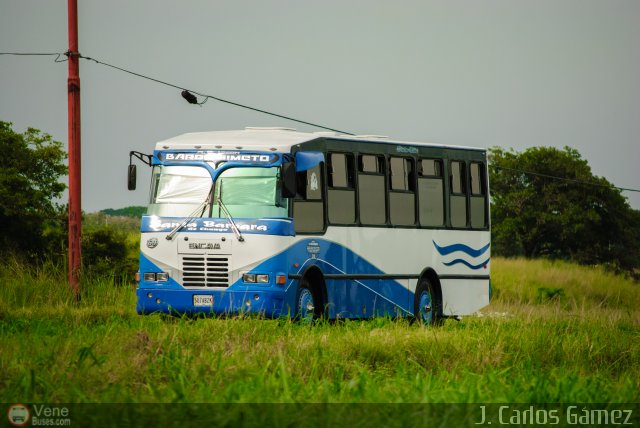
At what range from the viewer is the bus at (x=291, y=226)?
17.7 m

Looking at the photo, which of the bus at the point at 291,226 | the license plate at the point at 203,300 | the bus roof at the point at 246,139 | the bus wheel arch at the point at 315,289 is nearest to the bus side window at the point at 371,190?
the bus at the point at 291,226

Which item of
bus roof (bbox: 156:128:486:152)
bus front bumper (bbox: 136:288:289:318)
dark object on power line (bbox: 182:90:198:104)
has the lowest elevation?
bus front bumper (bbox: 136:288:289:318)

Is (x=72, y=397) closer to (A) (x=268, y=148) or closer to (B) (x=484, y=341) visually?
(B) (x=484, y=341)

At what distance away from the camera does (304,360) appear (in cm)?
1266

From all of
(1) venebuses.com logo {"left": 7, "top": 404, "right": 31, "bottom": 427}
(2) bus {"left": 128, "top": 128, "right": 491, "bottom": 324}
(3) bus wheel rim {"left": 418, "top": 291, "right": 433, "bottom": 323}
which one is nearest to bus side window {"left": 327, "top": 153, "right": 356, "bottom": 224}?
(2) bus {"left": 128, "top": 128, "right": 491, "bottom": 324}

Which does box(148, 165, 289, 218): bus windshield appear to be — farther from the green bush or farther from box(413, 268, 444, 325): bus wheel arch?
the green bush

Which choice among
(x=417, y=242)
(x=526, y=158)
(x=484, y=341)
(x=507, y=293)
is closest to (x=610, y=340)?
(x=484, y=341)

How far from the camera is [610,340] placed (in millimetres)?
16406

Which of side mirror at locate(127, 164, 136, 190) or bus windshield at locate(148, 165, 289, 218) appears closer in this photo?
bus windshield at locate(148, 165, 289, 218)

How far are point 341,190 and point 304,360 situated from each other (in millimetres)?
7448

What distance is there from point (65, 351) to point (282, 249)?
20.3 feet

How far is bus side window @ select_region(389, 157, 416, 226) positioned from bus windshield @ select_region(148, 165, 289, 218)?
3.82m

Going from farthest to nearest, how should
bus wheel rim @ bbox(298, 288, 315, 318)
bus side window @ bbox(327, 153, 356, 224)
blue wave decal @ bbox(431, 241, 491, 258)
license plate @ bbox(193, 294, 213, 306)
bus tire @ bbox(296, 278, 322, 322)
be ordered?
blue wave decal @ bbox(431, 241, 491, 258) → bus side window @ bbox(327, 153, 356, 224) → bus wheel rim @ bbox(298, 288, 315, 318) → bus tire @ bbox(296, 278, 322, 322) → license plate @ bbox(193, 294, 213, 306)

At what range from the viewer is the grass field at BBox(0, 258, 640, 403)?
10.2 meters
